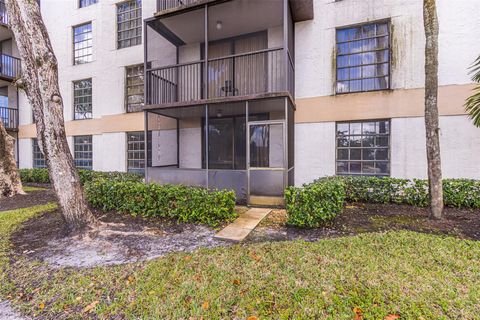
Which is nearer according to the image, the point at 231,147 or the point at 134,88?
the point at 231,147

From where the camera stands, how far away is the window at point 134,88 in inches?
431

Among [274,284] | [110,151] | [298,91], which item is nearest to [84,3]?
[110,151]

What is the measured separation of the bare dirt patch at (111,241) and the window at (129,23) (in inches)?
353

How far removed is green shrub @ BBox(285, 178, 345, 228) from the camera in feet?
15.7

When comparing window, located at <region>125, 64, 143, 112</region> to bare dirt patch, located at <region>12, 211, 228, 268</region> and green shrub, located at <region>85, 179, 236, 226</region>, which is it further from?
bare dirt patch, located at <region>12, 211, 228, 268</region>

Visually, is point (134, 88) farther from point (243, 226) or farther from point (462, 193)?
point (462, 193)

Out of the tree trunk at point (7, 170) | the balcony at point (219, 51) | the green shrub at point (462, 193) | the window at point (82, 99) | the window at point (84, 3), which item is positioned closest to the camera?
the green shrub at point (462, 193)

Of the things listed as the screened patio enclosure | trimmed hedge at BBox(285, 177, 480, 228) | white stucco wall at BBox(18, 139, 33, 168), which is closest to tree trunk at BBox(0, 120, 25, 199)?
the screened patio enclosure

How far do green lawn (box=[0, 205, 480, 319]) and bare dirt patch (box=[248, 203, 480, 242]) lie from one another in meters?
0.61

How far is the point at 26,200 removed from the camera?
827cm

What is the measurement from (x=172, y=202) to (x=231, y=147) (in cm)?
413

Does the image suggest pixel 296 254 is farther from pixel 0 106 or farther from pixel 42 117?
pixel 0 106

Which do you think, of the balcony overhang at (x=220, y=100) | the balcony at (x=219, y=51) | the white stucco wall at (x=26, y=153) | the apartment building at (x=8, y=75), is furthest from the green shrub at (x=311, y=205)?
the apartment building at (x=8, y=75)

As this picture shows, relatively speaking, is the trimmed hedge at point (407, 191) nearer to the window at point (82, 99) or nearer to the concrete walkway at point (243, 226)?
the concrete walkway at point (243, 226)
